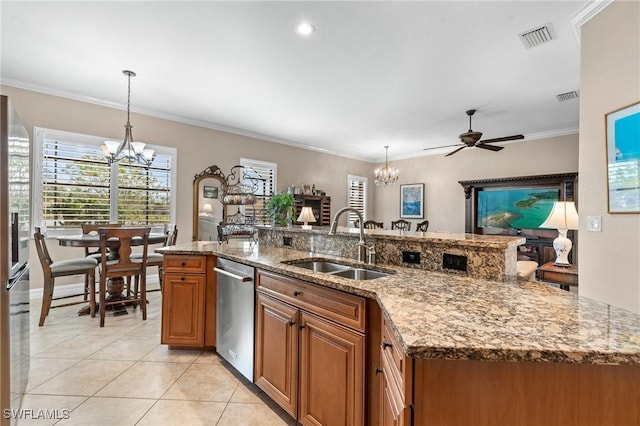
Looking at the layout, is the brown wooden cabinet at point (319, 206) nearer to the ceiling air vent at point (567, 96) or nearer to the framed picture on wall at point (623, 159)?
the ceiling air vent at point (567, 96)

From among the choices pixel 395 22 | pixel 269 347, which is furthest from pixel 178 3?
pixel 269 347

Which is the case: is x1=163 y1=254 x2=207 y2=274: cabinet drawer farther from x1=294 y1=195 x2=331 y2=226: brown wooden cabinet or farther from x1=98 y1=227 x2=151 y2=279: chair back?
x1=294 y1=195 x2=331 y2=226: brown wooden cabinet

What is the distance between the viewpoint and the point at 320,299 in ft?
5.12

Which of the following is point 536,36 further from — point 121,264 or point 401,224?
point 401,224

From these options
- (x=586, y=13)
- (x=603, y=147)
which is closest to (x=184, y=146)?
(x=586, y=13)

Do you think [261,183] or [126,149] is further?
[261,183]

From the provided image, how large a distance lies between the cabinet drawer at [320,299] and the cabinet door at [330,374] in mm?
44

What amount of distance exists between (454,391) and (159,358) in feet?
8.22

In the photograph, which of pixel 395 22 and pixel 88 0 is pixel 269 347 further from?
pixel 88 0

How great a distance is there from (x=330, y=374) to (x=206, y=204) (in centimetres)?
447

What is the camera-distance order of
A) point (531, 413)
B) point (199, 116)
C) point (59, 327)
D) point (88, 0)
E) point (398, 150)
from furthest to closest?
point (398, 150), point (199, 116), point (59, 327), point (88, 0), point (531, 413)

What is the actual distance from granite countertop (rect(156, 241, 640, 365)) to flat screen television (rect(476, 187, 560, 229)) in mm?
5344

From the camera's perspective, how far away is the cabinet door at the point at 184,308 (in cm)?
251

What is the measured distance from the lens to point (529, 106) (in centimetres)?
440
